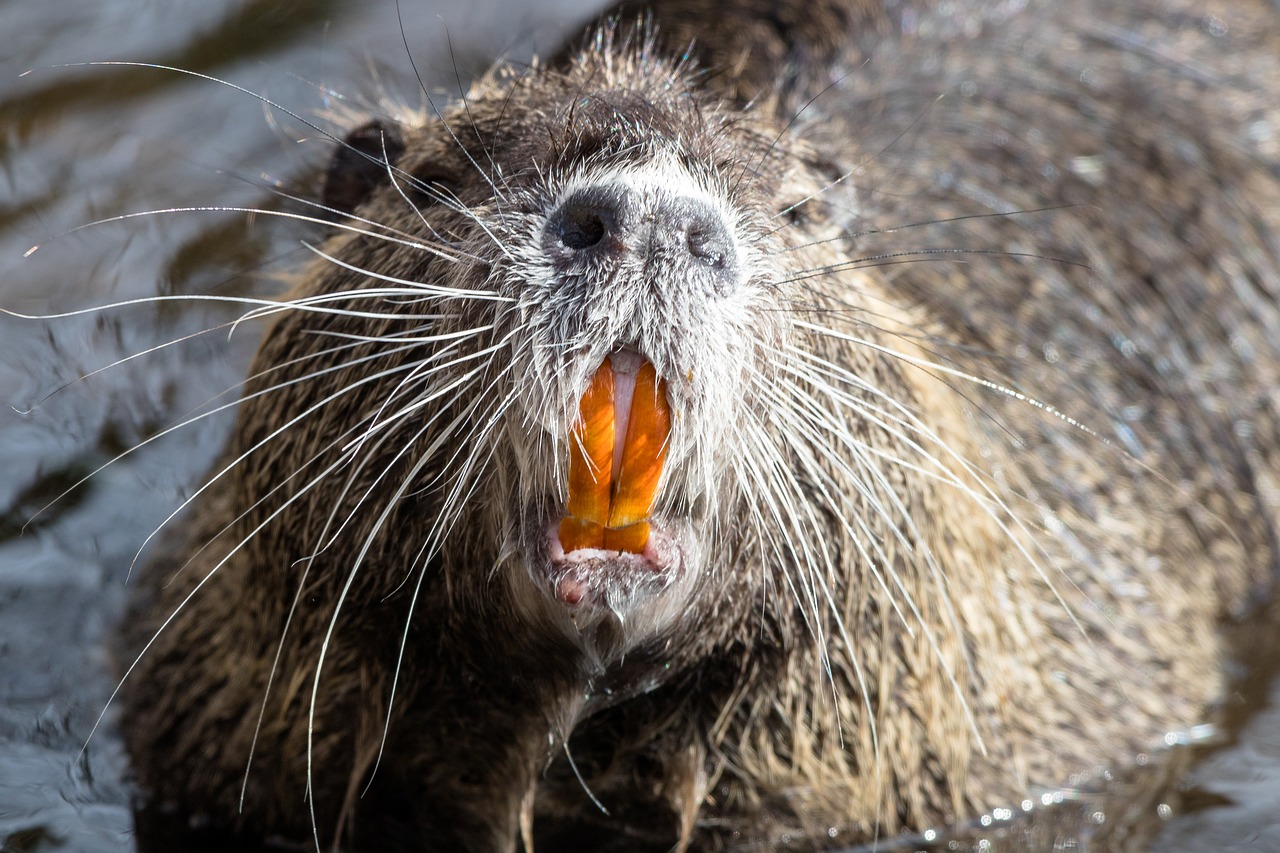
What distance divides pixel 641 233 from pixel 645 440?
0.34 m

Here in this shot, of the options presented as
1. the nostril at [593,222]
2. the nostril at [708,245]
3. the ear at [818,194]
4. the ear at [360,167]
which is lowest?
the nostril at [708,245]

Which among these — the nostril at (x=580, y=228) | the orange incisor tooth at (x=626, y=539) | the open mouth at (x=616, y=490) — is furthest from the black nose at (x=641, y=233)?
the orange incisor tooth at (x=626, y=539)

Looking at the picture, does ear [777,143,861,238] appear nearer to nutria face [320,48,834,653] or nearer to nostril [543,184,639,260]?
nutria face [320,48,834,653]

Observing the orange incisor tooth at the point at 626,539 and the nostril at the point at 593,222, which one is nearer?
the nostril at the point at 593,222

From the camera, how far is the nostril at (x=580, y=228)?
2959mm

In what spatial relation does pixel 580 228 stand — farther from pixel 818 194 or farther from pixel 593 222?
pixel 818 194

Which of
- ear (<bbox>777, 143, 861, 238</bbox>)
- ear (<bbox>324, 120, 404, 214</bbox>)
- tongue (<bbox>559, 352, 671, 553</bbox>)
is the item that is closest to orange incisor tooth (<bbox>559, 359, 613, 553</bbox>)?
tongue (<bbox>559, 352, 671, 553</bbox>)

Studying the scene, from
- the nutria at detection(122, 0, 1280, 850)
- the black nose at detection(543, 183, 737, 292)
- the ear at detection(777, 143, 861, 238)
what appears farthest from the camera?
the ear at detection(777, 143, 861, 238)

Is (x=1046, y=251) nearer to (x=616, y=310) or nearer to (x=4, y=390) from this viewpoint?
(x=616, y=310)

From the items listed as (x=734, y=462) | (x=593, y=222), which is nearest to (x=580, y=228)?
(x=593, y=222)

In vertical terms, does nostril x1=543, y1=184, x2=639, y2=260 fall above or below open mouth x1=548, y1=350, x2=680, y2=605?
above

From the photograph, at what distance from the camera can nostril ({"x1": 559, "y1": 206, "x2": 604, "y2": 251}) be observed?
9.71 feet

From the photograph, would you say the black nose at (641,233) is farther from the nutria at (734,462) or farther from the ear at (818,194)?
the ear at (818,194)

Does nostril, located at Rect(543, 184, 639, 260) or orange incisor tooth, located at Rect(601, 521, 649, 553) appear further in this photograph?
orange incisor tooth, located at Rect(601, 521, 649, 553)
